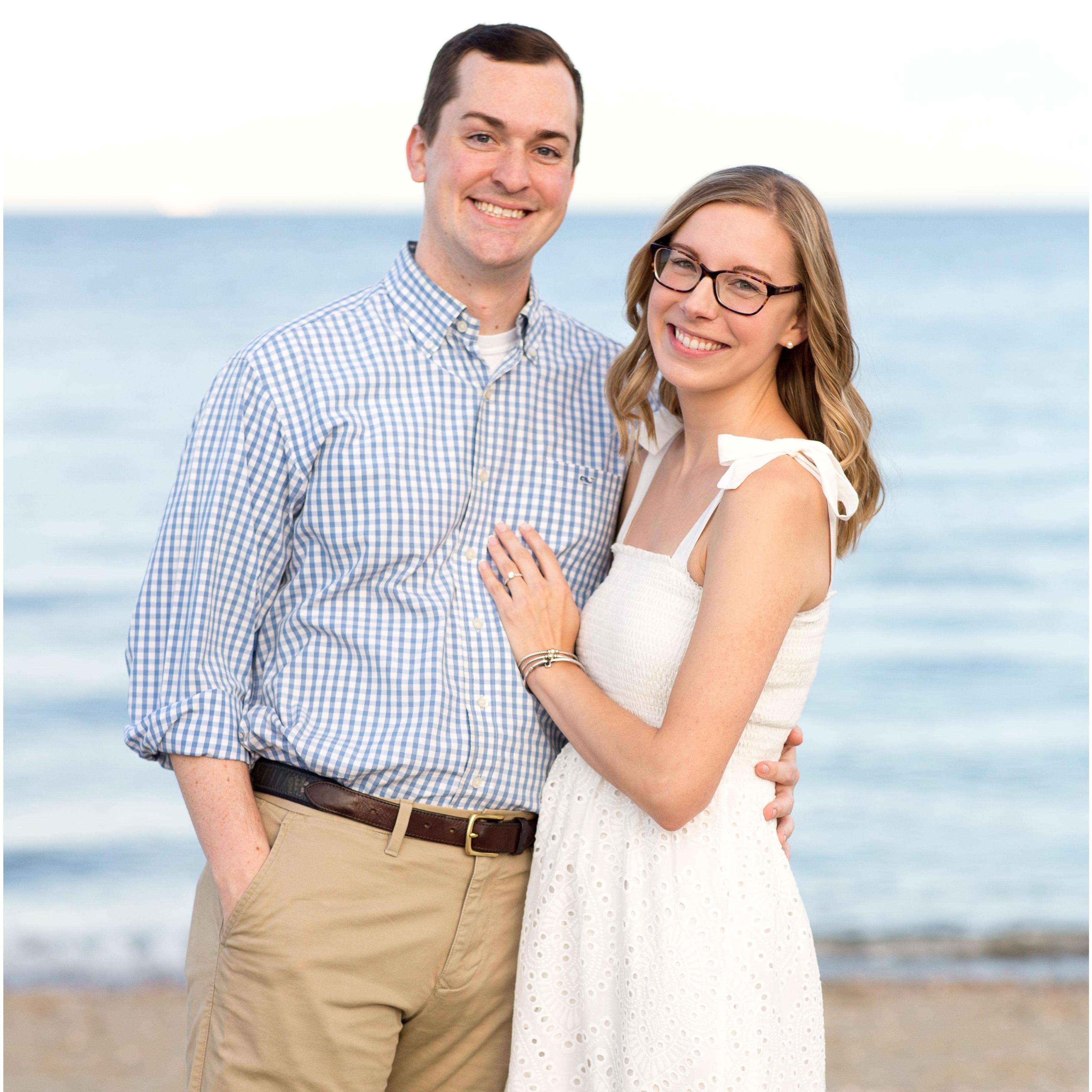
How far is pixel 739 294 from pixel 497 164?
0.53m

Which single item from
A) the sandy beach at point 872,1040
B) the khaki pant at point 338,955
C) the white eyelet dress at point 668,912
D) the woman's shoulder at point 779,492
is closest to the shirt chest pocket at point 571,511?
the white eyelet dress at point 668,912

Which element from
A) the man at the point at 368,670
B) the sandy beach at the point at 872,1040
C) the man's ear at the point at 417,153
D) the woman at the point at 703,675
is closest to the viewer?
the woman at the point at 703,675

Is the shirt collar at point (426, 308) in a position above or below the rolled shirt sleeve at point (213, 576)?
above

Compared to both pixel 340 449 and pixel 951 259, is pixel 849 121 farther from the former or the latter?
pixel 340 449

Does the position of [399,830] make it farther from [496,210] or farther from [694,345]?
[496,210]

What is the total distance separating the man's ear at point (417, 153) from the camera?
2467mm

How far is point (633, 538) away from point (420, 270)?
0.65 meters

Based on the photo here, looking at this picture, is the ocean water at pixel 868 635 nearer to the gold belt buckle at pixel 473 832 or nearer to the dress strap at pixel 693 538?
the dress strap at pixel 693 538

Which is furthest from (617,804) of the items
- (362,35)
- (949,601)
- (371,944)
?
(362,35)

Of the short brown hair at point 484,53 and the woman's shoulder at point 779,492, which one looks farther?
the short brown hair at point 484,53

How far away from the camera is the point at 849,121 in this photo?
1115 inches

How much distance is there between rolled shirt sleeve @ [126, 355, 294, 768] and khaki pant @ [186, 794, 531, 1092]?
21cm

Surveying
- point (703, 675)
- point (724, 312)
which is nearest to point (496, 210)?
point (724, 312)

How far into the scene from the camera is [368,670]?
2.17 m
